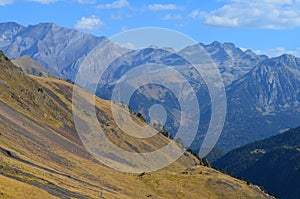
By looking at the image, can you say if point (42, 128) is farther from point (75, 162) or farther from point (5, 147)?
point (5, 147)

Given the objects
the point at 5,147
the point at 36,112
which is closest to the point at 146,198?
the point at 5,147

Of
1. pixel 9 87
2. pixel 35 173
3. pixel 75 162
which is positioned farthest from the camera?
pixel 9 87

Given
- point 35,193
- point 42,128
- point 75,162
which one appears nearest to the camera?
point 35,193

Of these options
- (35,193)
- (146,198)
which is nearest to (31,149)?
(146,198)

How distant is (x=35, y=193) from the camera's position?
76.8m

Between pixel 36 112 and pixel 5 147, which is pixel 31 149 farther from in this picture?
pixel 36 112

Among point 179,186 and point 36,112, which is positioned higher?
point 36,112

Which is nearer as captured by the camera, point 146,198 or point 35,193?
point 35,193

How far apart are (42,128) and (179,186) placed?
62778 mm

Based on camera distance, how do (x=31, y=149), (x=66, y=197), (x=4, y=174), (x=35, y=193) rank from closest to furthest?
(x=35, y=193) < (x=4, y=174) < (x=66, y=197) < (x=31, y=149)

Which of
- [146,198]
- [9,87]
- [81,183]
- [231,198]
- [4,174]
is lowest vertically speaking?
[231,198]

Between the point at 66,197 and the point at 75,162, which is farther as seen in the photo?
the point at 75,162

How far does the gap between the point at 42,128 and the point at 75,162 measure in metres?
36.8

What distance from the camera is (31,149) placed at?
136 metres
